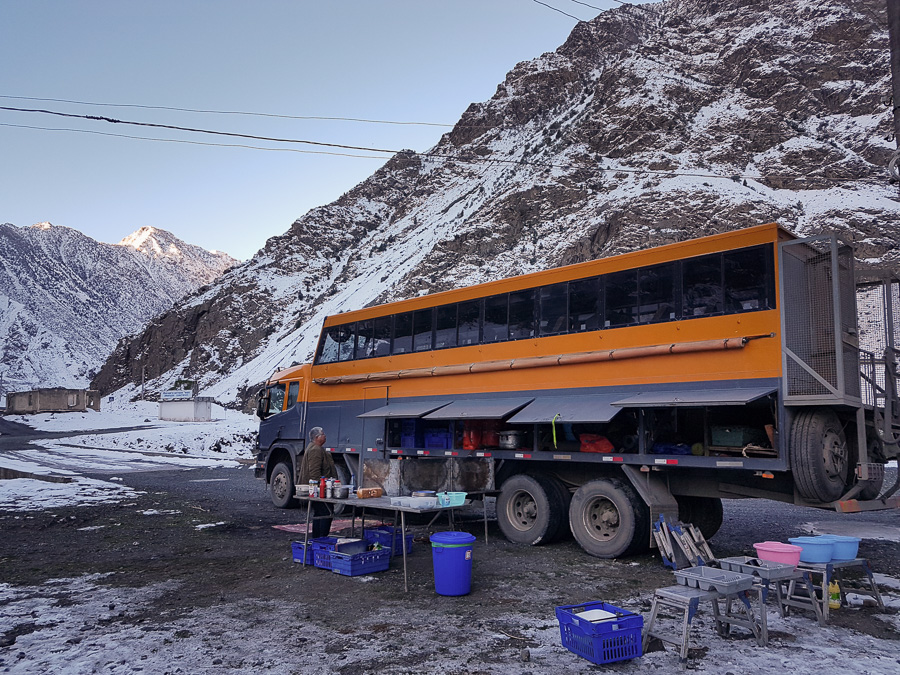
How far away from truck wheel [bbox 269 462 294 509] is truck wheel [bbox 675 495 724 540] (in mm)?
8491

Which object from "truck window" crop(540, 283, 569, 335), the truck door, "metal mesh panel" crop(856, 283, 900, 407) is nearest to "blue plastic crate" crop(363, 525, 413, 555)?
the truck door

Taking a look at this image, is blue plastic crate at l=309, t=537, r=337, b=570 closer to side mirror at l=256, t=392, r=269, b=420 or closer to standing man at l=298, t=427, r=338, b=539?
standing man at l=298, t=427, r=338, b=539

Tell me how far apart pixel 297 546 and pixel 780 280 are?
23.7 feet

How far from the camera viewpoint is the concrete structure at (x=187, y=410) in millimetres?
53562

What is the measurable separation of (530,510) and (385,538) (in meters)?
2.55

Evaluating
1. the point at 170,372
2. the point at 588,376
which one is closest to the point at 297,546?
the point at 588,376

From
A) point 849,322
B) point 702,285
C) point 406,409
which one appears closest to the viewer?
point 702,285

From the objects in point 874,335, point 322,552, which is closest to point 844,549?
point 874,335

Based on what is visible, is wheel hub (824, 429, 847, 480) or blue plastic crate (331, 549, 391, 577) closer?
wheel hub (824, 429, 847, 480)

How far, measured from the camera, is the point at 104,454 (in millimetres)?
32812

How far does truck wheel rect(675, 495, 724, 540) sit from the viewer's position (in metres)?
10.2

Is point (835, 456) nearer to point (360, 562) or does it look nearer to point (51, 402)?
point (360, 562)

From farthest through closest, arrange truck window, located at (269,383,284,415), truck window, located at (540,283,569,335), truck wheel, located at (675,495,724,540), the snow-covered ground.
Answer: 1. the snow-covered ground
2. truck window, located at (269,383,284,415)
3. truck window, located at (540,283,569,335)
4. truck wheel, located at (675,495,724,540)

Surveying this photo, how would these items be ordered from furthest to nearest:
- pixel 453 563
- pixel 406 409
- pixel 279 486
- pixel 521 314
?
1. pixel 279 486
2. pixel 406 409
3. pixel 521 314
4. pixel 453 563
